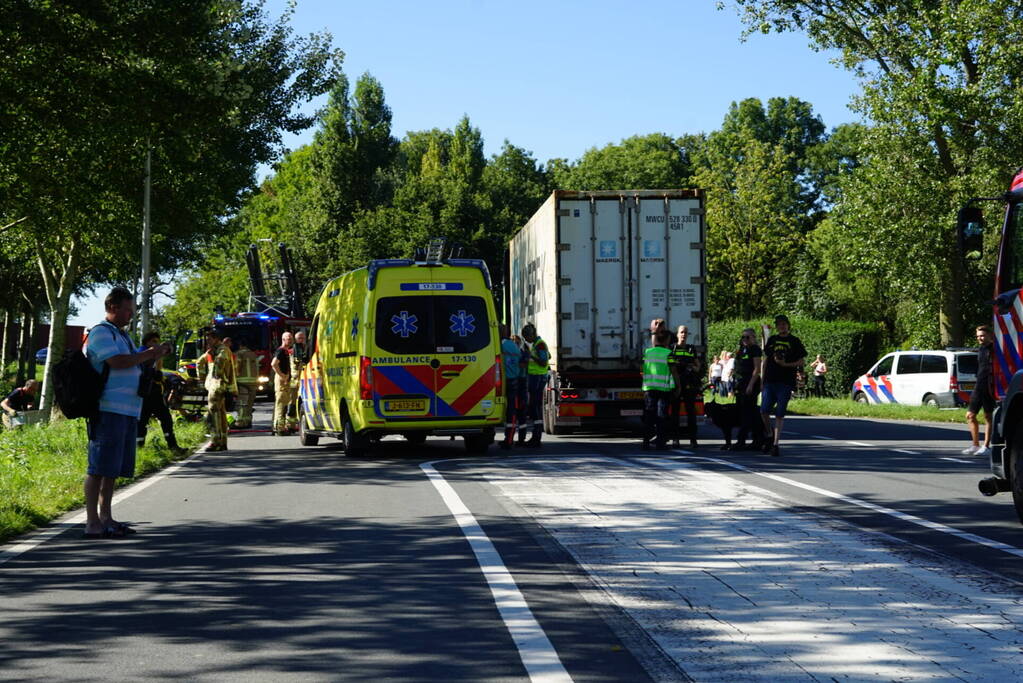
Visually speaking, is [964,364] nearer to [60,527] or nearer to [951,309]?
[951,309]

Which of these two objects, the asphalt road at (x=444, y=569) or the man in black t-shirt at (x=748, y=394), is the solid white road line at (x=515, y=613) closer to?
the asphalt road at (x=444, y=569)

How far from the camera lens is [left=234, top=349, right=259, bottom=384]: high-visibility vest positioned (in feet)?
84.7

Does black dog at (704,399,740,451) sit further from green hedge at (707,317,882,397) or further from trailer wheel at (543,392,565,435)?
green hedge at (707,317,882,397)

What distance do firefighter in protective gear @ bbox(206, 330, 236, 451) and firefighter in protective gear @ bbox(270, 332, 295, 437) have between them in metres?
3.83

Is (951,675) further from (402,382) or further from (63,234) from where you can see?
(63,234)

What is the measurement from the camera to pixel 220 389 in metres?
20.2

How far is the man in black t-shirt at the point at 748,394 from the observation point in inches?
749

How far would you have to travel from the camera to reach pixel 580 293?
22125 mm

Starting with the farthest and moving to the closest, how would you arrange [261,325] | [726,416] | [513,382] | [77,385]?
1. [261,325]
2. [513,382]
3. [726,416]
4. [77,385]

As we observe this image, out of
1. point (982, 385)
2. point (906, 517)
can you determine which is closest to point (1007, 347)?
point (906, 517)

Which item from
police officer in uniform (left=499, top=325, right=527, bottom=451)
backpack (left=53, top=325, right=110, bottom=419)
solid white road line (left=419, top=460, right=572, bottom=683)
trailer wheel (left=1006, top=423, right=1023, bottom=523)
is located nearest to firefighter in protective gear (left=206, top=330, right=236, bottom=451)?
police officer in uniform (left=499, top=325, right=527, bottom=451)

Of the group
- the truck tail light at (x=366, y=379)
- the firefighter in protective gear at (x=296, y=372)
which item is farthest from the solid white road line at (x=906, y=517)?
the firefighter in protective gear at (x=296, y=372)

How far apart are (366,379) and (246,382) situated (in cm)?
925

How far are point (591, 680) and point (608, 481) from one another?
28.0 feet
